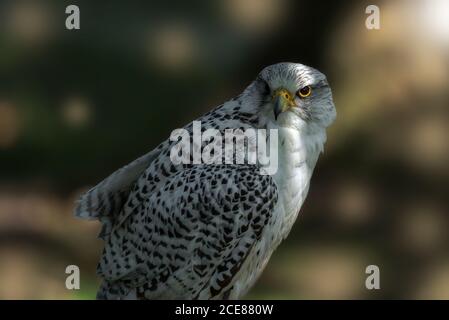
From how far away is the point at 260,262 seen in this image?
7.82ft

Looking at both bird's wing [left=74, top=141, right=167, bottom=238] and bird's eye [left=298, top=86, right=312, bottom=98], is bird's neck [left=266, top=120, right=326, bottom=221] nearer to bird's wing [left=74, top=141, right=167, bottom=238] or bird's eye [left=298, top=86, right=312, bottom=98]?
bird's eye [left=298, top=86, right=312, bottom=98]

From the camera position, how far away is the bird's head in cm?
228

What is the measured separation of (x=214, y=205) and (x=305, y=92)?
19.6 inches

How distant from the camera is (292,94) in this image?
2301mm

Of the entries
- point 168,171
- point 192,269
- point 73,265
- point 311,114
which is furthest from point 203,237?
Answer: point 73,265

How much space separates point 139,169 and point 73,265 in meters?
0.95

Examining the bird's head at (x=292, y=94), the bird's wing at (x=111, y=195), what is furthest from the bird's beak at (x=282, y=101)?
the bird's wing at (x=111, y=195)

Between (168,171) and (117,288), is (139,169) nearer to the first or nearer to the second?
(168,171)

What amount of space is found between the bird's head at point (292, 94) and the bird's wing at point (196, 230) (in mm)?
220

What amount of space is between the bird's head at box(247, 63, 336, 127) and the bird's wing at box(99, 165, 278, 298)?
0.72 ft

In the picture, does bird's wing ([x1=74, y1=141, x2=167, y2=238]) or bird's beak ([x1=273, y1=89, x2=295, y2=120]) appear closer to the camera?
bird's beak ([x1=273, y1=89, x2=295, y2=120])

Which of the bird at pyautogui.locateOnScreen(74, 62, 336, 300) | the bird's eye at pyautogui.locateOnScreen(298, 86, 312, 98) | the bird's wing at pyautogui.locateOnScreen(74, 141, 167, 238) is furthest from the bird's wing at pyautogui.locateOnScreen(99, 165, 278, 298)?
the bird's eye at pyautogui.locateOnScreen(298, 86, 312, 98)

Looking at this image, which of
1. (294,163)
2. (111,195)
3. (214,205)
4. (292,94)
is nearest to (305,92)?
(292,94)

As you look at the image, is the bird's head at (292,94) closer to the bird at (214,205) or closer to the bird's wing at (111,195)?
the bird at (214,205)
